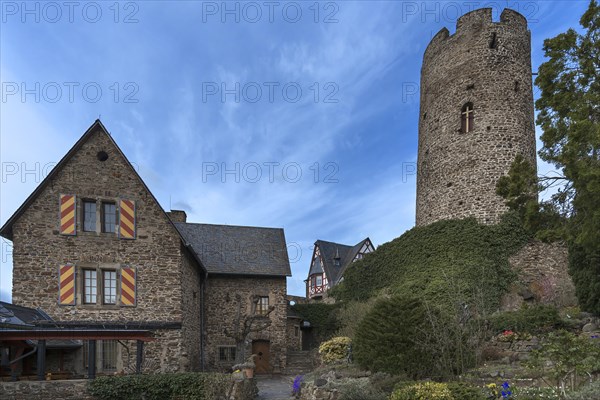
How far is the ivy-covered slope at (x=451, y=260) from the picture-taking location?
19188mm

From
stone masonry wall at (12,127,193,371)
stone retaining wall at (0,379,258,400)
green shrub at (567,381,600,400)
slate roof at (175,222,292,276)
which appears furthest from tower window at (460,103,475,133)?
green shrub at (567,381,600,400)

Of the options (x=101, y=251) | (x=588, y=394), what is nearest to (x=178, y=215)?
(x=101, y=251)

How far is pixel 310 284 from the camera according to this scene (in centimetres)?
4744

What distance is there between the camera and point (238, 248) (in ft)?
78.8

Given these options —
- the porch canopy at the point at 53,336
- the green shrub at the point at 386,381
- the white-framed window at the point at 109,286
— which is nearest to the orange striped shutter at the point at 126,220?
the white-framed window at the point at 109,286

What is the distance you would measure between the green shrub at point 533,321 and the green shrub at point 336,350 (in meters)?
5.33

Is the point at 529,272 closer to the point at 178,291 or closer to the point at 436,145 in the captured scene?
the point at 436,145

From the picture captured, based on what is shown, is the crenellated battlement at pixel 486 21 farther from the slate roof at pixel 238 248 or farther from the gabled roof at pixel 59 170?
the gabled roof at pixel 59 170

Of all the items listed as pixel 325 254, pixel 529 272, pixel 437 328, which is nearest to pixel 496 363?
pixel 437 328

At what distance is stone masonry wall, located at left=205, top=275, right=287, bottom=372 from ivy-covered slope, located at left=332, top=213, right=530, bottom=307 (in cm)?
493

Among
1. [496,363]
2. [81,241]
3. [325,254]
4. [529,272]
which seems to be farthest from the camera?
[325,254]

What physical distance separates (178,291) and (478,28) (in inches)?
728

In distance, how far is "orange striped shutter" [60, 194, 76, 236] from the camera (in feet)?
52.9

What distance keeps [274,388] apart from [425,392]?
983 centimetres
